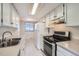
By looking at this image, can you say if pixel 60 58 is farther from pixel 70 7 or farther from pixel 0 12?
pixel 70 7

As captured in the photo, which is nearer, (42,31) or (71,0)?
(71,0)

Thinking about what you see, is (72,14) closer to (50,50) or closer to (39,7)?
(50,50)

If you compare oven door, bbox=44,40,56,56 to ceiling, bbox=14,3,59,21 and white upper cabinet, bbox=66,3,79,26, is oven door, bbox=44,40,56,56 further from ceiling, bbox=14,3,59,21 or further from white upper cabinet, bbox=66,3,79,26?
ceiling, bbox=14,3,59,21

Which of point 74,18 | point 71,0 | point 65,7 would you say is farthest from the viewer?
point 65,7

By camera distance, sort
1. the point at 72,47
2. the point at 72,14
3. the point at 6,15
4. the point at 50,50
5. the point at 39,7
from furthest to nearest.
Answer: the point at 39,7, the point at 50,50, the point at 72,14, the point at 6,15, the point at 72,47

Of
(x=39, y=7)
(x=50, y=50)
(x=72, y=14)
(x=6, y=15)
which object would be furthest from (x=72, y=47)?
(x=39, y=7)

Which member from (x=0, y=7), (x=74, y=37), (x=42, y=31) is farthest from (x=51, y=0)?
(x=42, y=31)

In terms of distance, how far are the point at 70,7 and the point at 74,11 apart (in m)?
0.17

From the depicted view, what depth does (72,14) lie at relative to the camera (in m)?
2.00

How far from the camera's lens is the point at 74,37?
92.4 inches

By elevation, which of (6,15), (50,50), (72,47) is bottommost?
(50,50)

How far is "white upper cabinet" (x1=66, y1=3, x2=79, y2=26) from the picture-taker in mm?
1846

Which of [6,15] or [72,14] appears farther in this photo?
[72,14]

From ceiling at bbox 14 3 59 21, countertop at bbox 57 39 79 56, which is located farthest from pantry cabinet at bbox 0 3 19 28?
countertop at bbox 57 39 79 56
